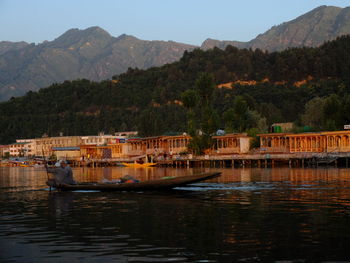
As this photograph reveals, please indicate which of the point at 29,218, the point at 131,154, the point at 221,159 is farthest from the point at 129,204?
the point at 131,154

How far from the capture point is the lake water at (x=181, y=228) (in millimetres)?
14789

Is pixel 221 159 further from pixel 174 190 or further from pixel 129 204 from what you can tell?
pixel 129 204

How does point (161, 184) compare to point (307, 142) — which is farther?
point (307, 142)

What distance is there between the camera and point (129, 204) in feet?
90.1

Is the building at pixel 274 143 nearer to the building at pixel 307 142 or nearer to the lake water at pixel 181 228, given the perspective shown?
the building at pixel 307 142

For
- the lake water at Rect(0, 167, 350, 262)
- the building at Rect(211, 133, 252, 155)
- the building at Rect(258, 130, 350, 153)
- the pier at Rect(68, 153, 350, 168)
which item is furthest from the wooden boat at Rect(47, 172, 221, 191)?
the building at Rect(211, 133, 252, 155)

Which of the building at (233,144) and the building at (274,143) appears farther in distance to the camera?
the building at (233,144)

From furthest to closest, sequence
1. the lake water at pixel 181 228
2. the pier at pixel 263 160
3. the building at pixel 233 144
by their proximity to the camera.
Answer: the building at pixel 233 144, the pier at pixel 263 160, the lake water at pixel 181 228

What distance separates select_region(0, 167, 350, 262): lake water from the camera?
14.8 m

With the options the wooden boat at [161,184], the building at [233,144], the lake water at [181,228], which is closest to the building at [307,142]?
the building at [233,144]

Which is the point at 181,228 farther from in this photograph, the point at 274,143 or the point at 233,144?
the point at 233,144

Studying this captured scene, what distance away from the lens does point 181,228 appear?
61.9 feet

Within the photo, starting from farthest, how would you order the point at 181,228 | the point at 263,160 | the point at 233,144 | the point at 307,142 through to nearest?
the point at 233,144, the point at 307,142, the point at 263,160, the point at 181,228

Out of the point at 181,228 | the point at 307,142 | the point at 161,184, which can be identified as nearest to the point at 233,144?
the point at 307,142
